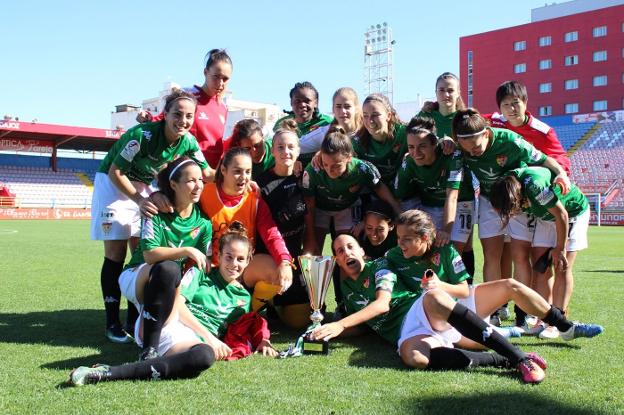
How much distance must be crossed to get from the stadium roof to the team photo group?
33.4 m

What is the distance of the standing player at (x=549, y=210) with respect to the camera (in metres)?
4.06

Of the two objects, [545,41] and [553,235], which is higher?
[545,41]

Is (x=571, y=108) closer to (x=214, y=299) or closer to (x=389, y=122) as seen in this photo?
(x=389, y=122)

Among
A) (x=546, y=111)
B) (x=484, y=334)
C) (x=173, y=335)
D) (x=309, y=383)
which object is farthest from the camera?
(x=546, y=111)

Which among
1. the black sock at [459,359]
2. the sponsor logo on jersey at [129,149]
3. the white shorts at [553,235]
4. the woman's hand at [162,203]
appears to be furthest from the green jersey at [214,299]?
the white shorts at [553,235]

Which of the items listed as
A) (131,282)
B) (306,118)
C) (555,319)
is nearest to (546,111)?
(306,118)

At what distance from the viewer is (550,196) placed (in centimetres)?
407

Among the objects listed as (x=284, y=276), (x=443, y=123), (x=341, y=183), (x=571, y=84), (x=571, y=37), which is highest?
(x=571, y=37)

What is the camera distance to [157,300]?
10.7 ft

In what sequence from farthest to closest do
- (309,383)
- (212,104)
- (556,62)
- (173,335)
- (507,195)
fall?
Result: (556,62) < (212,104) < (507,195) < (173,335) < (309,383)

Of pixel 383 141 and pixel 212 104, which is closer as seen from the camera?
pixel 383 141

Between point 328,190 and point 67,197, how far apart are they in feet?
120

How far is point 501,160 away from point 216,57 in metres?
2.46

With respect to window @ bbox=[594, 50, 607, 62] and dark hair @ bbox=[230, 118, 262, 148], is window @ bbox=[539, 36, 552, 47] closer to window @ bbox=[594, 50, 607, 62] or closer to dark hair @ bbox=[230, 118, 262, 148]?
window @ bbox=[594, 50, 607, 62]
